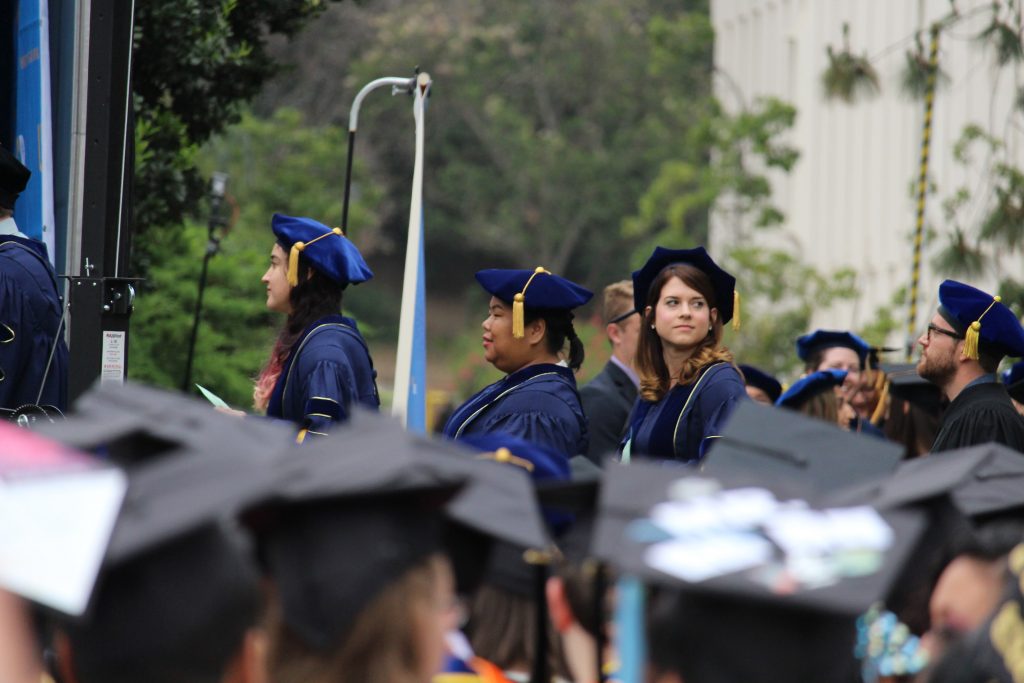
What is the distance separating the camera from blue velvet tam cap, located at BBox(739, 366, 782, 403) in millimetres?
8523

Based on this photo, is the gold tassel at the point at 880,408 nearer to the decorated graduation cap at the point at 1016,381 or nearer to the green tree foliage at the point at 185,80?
the decorated graduation cap at the point at 1016,381

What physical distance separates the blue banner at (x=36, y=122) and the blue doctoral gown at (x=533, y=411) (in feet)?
6.44

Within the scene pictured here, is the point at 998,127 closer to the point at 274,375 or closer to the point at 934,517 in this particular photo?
the point at 274,375

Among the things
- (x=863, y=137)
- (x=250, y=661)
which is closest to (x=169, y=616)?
(x=250, y=661)

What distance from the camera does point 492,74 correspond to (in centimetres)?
3662

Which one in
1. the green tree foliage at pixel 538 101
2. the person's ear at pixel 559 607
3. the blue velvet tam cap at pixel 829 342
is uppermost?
the green tree foliage at pixel 538 101

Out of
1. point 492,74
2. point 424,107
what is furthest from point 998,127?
point 492,74

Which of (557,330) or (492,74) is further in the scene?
(492,74)

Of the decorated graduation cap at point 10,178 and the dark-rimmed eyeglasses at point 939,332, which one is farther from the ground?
the decorated graduation cap at point 10,178

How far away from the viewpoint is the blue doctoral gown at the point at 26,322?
592 cm

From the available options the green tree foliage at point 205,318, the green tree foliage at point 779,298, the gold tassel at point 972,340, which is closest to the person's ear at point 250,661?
the gold tassel at point 972,340

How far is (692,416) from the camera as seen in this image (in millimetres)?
5645

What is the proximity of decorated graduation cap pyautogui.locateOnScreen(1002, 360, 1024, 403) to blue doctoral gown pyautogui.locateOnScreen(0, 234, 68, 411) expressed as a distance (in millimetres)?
4197

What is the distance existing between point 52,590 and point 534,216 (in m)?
A: 35.7
